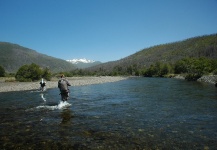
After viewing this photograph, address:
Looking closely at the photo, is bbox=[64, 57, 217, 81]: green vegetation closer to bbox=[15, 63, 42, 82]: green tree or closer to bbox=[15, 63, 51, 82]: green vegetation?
bbox=[15, 63, 51, 82]: green vegetation

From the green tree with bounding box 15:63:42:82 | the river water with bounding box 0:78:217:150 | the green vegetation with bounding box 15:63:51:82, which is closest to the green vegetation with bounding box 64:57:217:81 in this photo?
the green vegetation with bounding box 15:63:51:82

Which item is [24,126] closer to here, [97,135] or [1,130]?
[1,130]

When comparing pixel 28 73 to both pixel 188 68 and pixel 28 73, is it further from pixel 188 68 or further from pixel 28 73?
pixel 188 68

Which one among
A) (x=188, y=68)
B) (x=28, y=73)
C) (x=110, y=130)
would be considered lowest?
(x=110, y=130)

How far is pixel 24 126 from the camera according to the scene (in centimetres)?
1524

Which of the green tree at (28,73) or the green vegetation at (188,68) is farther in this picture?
the green vegetation at (188,68)

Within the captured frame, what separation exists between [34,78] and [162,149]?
278 ft

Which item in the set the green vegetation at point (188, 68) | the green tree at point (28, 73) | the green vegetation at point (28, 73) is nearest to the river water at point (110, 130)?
the green vegetation at point (28, 73)

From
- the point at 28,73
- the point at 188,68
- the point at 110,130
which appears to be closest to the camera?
the point at 110,130

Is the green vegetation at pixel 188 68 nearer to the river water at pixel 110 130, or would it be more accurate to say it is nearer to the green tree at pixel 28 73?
the green tree at pixel 28 73

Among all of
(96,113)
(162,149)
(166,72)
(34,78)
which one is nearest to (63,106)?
(96,113)

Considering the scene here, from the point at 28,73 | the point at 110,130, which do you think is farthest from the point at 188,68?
the point at 110,130

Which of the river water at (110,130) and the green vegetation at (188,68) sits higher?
the green vegetation at (188,68)

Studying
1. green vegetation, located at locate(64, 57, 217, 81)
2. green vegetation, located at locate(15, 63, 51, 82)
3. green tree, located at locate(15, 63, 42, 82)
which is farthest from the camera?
green vegetation, located at locate(64, 57, 217, 81)
